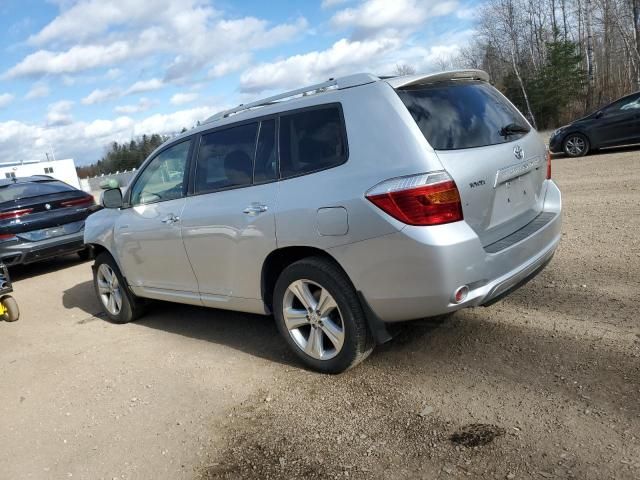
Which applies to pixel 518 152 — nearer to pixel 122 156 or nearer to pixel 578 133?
pixel 578 133

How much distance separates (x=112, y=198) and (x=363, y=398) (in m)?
3.38

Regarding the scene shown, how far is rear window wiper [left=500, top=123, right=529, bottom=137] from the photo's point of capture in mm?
3724

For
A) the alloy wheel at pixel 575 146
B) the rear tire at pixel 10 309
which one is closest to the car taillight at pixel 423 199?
the rear tire at pixel 10 309

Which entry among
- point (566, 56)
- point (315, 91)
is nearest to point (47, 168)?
point (566, 56)

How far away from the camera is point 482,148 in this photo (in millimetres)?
3438

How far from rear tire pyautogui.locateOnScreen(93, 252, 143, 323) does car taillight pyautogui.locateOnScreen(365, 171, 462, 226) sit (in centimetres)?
357

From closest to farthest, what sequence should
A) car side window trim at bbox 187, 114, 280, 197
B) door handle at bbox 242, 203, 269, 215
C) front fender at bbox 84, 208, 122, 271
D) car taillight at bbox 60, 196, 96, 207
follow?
door handle at bbox 242, 203, 269, 215, car side window trim at bbox 187, 114, 280, 197, front fender at bbox 84, 208, 122, 271, car taillight at bbox 60, 196, 96, 207

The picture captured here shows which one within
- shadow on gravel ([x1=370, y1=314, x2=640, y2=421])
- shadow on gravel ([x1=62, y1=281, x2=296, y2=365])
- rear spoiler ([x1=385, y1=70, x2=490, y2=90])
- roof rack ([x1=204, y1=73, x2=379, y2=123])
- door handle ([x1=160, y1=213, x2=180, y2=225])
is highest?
roof rack ([x1=204, y1=73, x2=379, y2=123])

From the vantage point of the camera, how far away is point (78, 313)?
Result: 6.53 meters

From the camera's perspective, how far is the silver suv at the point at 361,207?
3.16 meters

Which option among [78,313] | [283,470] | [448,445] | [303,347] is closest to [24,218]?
[78,313]

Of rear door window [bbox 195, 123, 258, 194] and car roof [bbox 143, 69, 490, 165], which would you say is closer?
car roof [bbox 143, 69, 490, 165]

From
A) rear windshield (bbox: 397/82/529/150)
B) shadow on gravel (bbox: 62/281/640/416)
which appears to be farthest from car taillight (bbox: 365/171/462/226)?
shadow on gravel (bbox: 62/281/640/416)

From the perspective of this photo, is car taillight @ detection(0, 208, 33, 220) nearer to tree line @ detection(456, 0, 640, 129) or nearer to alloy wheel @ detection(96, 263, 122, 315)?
alloy wheel @ detection(96, 263, 122, 315)
